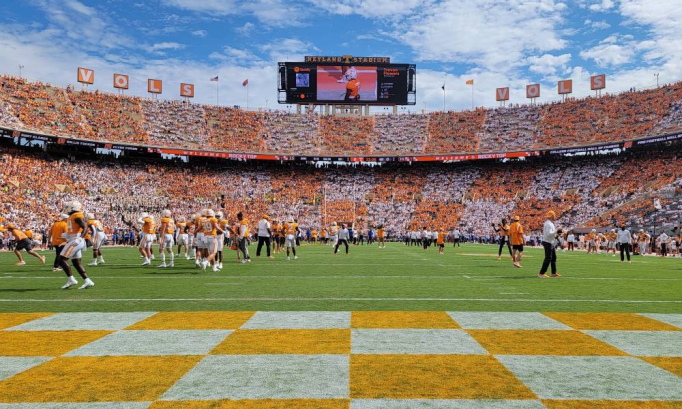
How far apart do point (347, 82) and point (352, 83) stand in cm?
61

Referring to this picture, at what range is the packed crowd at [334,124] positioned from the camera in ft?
171

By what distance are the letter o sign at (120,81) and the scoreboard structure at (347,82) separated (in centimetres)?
1808

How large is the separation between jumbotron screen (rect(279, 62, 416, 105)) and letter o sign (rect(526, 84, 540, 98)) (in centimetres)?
1478

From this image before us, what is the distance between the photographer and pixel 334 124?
217ft

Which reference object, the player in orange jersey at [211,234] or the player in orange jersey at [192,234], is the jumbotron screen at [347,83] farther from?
the player in orange jersey at [211,234]

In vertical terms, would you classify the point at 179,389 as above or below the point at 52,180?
below

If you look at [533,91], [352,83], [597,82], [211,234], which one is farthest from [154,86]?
[211,234]

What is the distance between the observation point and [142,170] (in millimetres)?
55625

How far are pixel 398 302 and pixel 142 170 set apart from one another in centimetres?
5181

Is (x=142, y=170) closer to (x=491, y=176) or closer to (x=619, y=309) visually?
(x=491, y=176)

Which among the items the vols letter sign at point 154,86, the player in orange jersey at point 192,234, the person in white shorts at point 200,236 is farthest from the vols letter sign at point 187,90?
the person in white shorts at point 200,236

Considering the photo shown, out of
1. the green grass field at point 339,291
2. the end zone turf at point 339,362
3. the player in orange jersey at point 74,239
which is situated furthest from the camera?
the player in orange jersey at point 74,239

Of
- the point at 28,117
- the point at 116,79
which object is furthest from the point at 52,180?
the point at 116,79

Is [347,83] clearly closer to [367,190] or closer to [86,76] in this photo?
[367,190]
